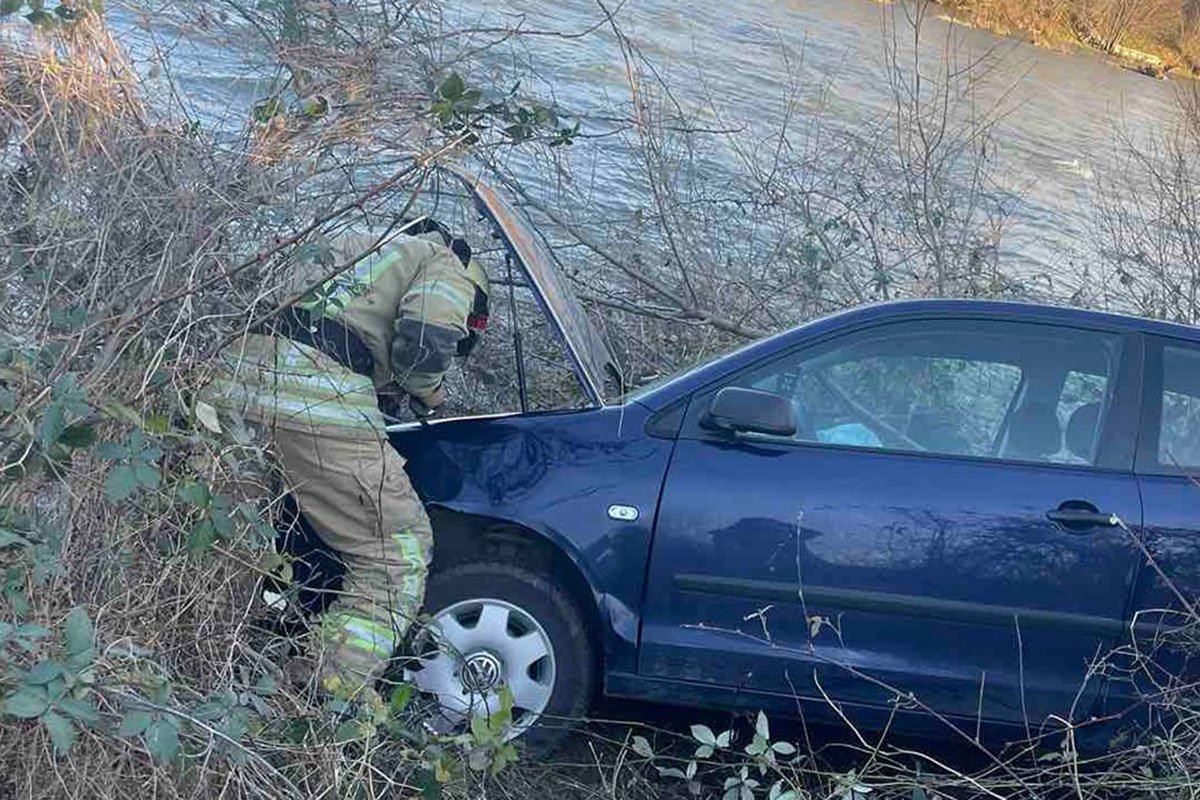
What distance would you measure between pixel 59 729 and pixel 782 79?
1261 centimetres

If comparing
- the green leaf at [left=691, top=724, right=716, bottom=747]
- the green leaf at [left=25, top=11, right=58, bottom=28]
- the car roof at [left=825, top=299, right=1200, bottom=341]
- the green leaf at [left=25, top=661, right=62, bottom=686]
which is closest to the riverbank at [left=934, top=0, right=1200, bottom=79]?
the car roof at [left=825, top=299, right=1200, bottom=341]

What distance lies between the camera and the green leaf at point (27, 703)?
2.44m

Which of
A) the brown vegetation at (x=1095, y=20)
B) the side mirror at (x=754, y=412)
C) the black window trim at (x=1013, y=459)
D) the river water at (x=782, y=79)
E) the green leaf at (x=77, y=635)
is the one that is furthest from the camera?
the brown vegetation at (x=1095, y=20)

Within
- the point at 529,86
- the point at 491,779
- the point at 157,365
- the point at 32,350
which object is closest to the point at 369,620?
the point at 491,779

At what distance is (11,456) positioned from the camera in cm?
303

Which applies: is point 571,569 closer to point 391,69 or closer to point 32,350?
point 32,350

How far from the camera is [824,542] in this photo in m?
4.14

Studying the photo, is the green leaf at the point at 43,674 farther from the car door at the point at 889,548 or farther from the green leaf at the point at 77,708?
the car door at the point at 889,548

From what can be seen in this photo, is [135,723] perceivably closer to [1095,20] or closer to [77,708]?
[77,708]

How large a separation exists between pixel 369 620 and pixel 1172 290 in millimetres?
5308

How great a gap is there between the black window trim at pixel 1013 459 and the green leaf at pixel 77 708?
2.04 meters

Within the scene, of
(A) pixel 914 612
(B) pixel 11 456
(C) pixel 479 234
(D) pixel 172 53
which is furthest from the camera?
(C) pixel 479 234

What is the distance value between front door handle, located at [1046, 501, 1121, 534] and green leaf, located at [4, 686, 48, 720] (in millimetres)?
2691

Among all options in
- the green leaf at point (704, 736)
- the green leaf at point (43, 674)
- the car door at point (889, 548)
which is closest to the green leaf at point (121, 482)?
the green leaf at point (43, 674)
